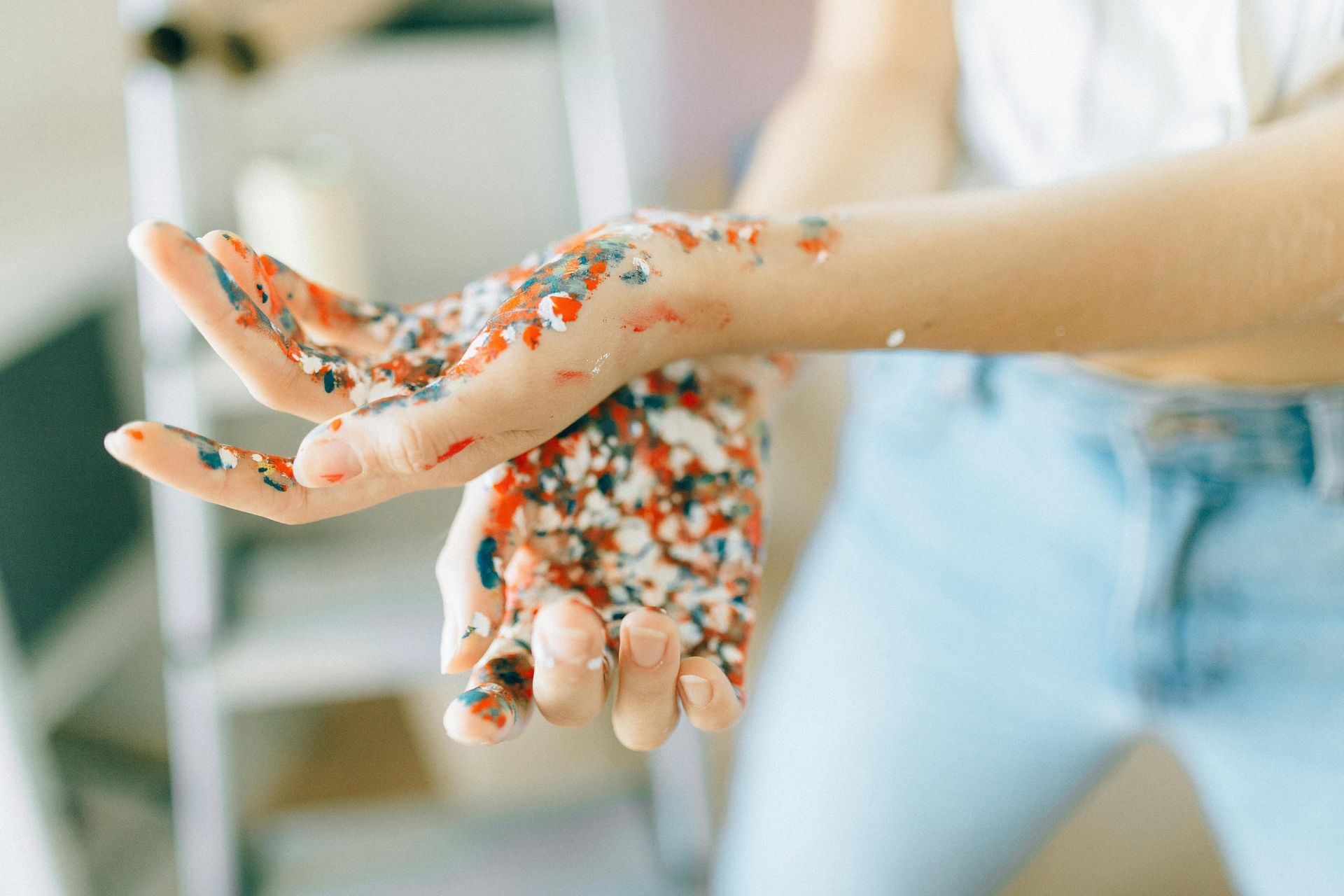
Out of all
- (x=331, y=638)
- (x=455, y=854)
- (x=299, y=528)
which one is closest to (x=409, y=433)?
(x=331, y=638)

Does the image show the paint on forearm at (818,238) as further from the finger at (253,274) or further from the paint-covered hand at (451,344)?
the finger at (253,274)

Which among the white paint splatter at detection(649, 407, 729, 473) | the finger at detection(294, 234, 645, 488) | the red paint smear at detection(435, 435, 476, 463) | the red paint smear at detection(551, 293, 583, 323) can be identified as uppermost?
the red paint smear at detection(551, 293, 583, 323)

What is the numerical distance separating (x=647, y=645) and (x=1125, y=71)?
457 mm

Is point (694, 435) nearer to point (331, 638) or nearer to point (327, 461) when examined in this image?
point (327, 461)

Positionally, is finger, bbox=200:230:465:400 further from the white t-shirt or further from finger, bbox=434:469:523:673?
the white t-shirt

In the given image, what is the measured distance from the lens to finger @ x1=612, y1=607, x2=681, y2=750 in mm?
359

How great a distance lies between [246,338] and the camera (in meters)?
0.33

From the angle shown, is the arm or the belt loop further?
the arm

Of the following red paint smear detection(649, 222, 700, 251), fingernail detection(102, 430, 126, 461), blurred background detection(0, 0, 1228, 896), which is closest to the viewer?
fingernail detection(102, 430, 126, 461)

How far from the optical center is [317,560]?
103 centimetres

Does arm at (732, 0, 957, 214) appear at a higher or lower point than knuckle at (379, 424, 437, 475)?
higher

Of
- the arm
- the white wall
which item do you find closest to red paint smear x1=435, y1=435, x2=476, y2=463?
the arm

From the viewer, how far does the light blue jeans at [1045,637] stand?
509 millimetres

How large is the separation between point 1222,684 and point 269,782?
4.08 ft
